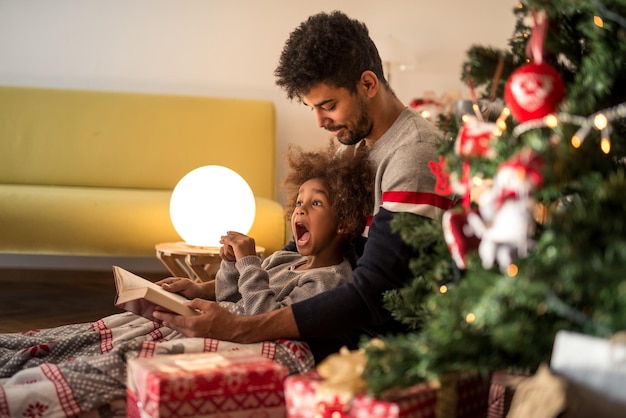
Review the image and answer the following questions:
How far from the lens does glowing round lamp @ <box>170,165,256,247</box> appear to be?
3.06 meters

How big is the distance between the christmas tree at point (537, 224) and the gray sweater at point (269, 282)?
66 centimetres

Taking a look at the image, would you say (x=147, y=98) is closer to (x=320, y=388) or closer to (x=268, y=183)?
(x=268, y=183)

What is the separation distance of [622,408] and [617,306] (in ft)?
0.57

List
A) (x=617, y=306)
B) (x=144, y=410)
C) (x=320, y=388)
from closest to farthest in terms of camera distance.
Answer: (x=617, y=306)
(x=320, y=388)
(x=144, y=410)

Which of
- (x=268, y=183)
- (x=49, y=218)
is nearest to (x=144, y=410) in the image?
(x=49, y=218)

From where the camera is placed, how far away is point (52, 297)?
4020 millimetres

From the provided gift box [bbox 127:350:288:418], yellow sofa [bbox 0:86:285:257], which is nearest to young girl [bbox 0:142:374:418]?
gift box [bbox 127:350:288:418]

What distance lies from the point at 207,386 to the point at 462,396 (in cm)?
44

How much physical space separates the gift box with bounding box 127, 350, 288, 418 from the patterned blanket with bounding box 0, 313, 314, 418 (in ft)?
0.55

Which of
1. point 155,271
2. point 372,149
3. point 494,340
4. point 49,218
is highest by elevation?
point 372,149

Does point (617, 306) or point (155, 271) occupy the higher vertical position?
point (617, 306)

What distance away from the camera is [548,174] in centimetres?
109

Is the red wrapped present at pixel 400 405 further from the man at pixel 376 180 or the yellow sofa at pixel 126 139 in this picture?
the yellow sofa at pixel 126 139

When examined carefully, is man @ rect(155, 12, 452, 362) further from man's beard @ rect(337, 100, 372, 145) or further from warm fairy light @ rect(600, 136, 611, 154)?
warm fairy light @ rect(600, 136, 611, 154)
